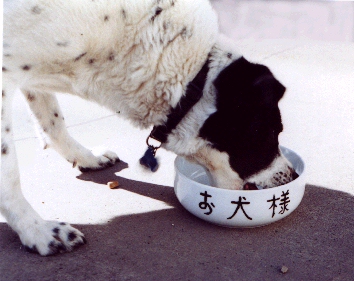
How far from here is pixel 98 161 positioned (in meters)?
3.09

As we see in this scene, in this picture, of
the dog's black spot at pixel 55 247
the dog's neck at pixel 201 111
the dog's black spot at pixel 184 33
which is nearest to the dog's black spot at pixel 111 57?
the dog's black spot at pixel 184 33

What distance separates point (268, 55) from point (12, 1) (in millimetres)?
3934

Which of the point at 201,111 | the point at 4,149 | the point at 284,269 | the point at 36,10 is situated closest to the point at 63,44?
the point at 36,10

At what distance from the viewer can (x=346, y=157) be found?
322 cm

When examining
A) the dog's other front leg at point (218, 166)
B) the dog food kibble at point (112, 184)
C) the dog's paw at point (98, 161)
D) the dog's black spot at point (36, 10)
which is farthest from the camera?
the dog's paw at point (98, 161)

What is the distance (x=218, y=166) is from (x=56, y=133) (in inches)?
45.2

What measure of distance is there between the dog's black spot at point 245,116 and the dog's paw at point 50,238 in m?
0.82

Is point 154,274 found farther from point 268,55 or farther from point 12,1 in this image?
point 268,55

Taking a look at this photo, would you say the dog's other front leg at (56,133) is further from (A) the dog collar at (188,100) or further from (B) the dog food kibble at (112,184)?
(A) the dog collar at (188,100)

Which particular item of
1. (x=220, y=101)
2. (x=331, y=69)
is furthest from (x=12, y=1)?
(x=331, y=69)

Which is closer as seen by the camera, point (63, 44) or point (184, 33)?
point (63, 44)

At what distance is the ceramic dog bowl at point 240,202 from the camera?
2.30 meters

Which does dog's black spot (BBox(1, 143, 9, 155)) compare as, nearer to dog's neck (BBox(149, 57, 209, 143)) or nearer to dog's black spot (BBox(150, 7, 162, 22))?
dog's neck (BBox(149, 57, 209, 143))

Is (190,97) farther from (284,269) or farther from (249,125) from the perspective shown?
(284,269)
